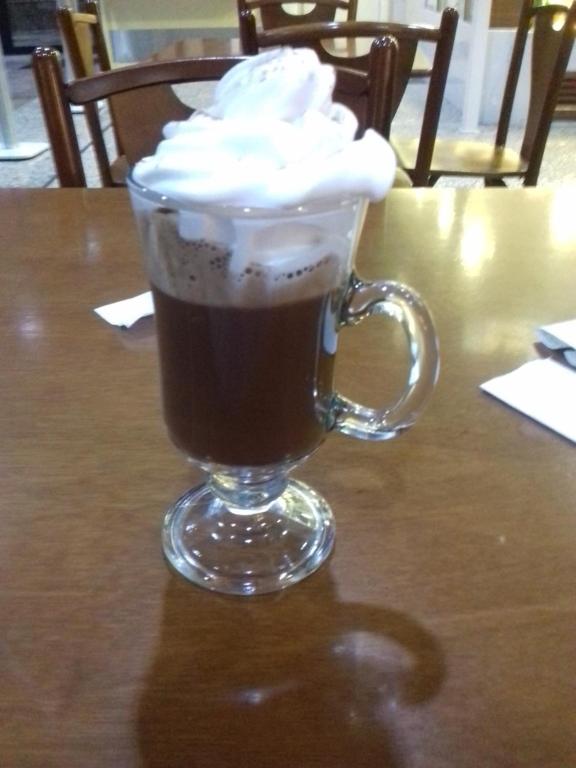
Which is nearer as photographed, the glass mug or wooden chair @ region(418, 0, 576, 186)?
the glass mug

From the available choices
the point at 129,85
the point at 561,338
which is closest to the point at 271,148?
the point at 561,338

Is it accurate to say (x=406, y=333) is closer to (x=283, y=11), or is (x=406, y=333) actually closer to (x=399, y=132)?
(x=283, y=11)

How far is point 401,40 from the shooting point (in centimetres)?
155

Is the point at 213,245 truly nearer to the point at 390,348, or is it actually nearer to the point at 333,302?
the point at 333,302

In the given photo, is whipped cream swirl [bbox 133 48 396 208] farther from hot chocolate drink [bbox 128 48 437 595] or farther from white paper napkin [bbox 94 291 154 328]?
white paper napkin [bbox 94 291 154 328]

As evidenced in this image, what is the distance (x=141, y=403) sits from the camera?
580 millimetres

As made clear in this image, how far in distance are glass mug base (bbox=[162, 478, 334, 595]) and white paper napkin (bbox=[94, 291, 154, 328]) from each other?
0.24 m

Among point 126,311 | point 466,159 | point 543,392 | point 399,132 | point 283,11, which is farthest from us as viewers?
point 399,132

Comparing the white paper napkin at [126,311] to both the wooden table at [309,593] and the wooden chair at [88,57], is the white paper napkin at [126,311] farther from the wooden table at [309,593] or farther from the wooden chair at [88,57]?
the wooden chair at [88,57]

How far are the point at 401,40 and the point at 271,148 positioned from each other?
1.32 meters

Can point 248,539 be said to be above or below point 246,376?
below

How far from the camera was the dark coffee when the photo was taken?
0.40 metres

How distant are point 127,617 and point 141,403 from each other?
0.69 ft

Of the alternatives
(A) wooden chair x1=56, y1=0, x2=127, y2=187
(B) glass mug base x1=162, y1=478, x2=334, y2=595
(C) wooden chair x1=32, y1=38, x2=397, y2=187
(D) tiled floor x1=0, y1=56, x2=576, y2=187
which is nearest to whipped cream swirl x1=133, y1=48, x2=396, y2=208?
(B) glass mug base x1=162, y1=478, x2=334, y2=595
